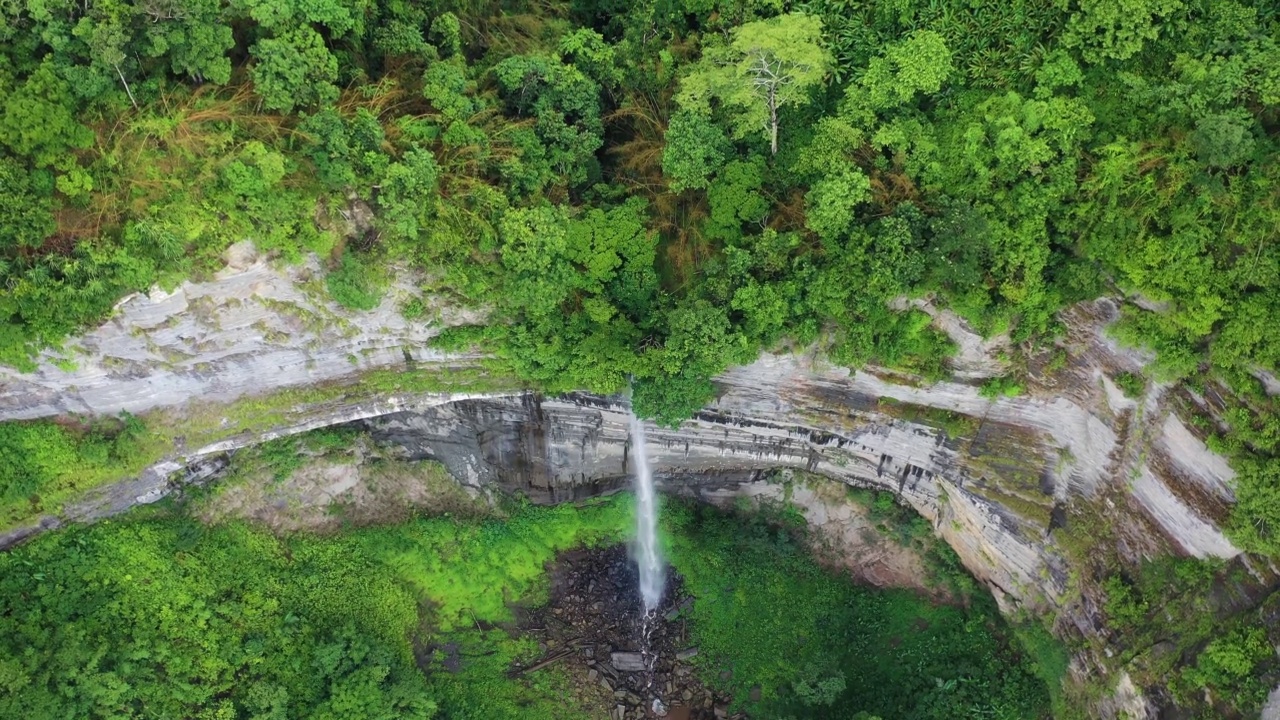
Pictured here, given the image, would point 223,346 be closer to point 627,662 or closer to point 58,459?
point 58,459

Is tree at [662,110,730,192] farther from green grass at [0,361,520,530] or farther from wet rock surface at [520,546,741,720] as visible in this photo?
wet rock surface at [520,546,741,720]

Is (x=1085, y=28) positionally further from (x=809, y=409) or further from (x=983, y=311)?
(x=809, y=409)

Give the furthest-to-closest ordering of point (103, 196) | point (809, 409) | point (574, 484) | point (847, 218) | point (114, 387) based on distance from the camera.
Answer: point (574, 484) → point (809, 409) → point (114, 387) → point (847, 218) → point (103, 196)

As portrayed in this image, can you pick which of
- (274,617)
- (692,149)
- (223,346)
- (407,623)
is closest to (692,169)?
(692,149)

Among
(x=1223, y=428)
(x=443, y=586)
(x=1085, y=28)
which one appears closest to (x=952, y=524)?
(x=1223, y=428)

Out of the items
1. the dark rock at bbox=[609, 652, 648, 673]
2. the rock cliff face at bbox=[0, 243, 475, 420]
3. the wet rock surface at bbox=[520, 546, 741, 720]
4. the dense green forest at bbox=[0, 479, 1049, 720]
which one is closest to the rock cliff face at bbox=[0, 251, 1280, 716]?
the rock cliff face at bbox=[0, 243, 475, 420]
